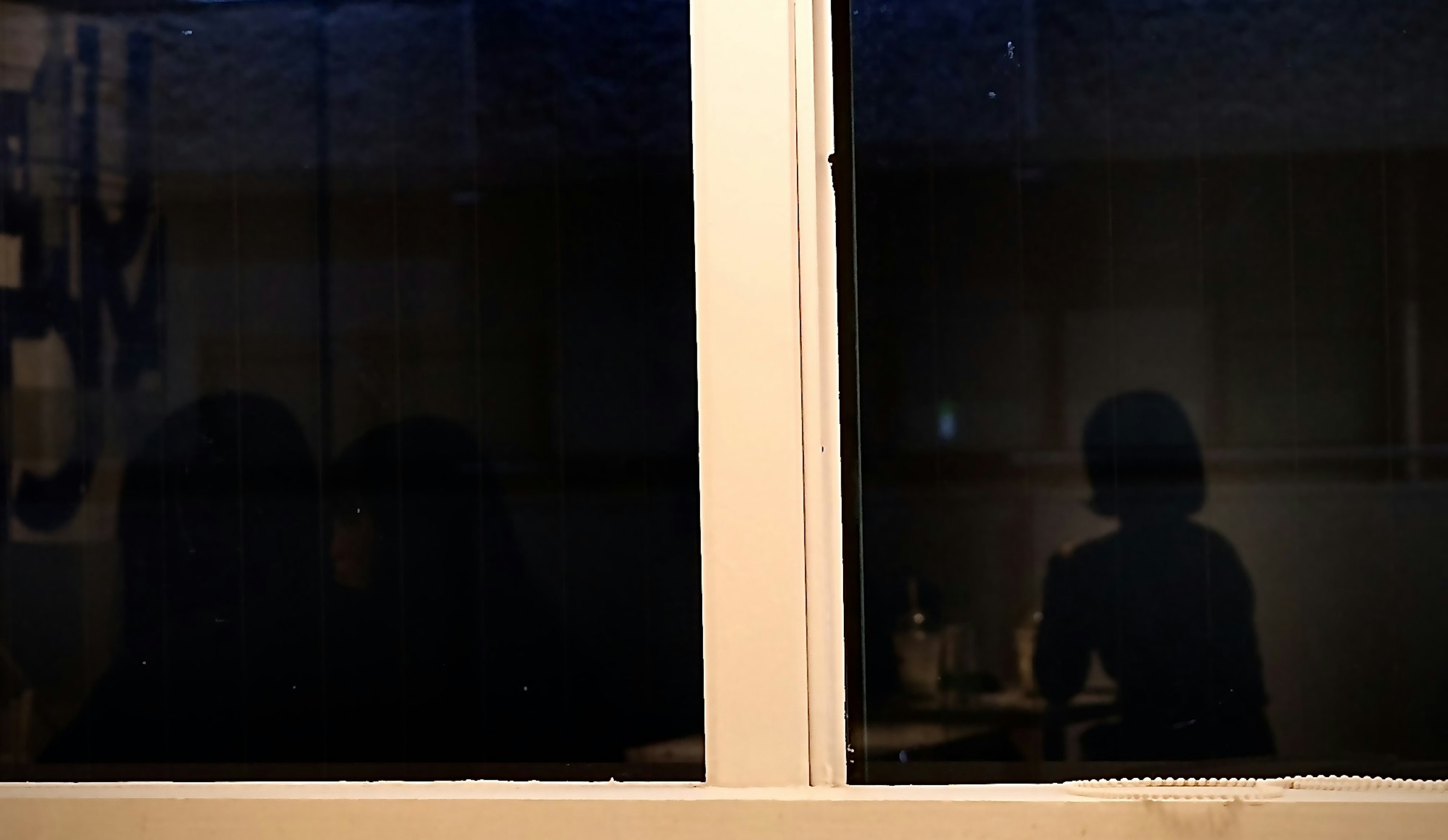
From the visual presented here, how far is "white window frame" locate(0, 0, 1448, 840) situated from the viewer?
866 millimetres

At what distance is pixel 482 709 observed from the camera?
1.24 metres

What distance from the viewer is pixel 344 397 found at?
1226 millimetres

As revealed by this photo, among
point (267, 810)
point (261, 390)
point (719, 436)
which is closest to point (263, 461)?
point (261, 390)

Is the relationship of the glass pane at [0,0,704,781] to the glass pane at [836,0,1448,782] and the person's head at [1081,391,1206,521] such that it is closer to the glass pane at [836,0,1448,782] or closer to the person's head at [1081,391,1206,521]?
the glass pane at [836,0,1448,782]

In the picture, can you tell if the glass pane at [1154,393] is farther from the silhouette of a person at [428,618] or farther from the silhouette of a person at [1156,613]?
the silhouette of a person at [428,618]

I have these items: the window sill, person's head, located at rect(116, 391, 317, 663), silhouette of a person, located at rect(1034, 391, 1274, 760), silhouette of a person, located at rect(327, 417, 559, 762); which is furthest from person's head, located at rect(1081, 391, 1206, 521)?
person's head, located at rect(116, 391, 317, 663)

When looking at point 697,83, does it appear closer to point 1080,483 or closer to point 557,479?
point 557,479

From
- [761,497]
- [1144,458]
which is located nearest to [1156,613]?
[1144,458]

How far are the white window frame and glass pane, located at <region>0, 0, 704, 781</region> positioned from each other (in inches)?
11.9

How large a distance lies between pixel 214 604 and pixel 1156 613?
1012 millimetres

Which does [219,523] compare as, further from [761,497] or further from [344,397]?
[761,497]

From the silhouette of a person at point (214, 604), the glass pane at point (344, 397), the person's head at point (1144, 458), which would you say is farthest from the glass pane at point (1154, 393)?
the silhouette of a person at point (214, 604)

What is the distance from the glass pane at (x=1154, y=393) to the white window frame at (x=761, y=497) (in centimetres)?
28

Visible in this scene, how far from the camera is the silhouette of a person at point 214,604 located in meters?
1.15
